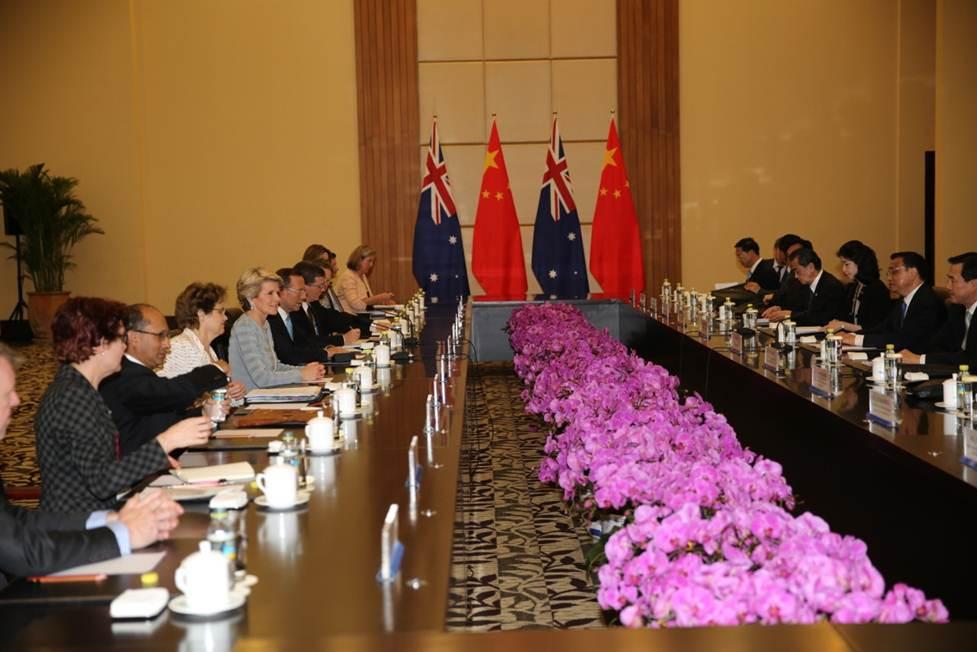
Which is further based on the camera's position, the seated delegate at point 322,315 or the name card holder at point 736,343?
the seated delegate at point 322,315

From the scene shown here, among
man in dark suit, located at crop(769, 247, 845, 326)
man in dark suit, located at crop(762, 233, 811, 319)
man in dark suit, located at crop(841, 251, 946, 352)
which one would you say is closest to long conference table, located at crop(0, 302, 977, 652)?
man in dark suit, located at crop(841, 251, 946, 352)

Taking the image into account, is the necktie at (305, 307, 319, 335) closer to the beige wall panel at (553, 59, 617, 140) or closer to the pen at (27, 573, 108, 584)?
the pen at (27, 573, 108, 584)

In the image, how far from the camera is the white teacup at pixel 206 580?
1871 mm

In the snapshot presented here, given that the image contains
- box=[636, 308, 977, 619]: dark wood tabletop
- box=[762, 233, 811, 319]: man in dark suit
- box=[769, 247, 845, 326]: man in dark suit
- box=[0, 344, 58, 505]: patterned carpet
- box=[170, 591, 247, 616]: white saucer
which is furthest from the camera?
box=[762, 233, 811, 319]: man in dark suit

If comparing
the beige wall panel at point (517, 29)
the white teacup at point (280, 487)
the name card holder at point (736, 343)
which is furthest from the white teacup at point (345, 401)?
the beige wall panel at point (517, 29)

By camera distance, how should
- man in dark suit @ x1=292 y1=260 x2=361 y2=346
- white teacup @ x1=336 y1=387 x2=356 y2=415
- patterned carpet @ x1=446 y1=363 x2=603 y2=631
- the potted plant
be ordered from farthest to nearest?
the potted plant
man in dark suit @ x1=292 y1=260 x2=361 y2=346
white teacup @ x1=336 y1=387 x2=356 y2=415
patterned carpet @ x1=446 y1=363 x2=603 y2=631

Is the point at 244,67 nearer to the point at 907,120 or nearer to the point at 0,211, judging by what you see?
the point at 0,211

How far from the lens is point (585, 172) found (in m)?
12.0

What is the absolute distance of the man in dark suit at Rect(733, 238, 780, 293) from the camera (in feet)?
31.7

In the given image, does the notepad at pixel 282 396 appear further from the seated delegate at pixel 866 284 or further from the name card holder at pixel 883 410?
the seated delegate at pixel 866 284

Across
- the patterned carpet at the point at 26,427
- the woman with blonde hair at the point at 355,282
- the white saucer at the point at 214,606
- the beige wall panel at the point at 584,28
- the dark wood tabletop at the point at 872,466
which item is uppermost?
the beige wall panel at the point at 584,28

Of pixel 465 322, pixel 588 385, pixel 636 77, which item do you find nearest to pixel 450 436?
pixel 588 385

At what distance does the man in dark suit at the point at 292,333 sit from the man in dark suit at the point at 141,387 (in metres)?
2.01

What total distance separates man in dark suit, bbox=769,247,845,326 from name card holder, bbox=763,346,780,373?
2714 mm
